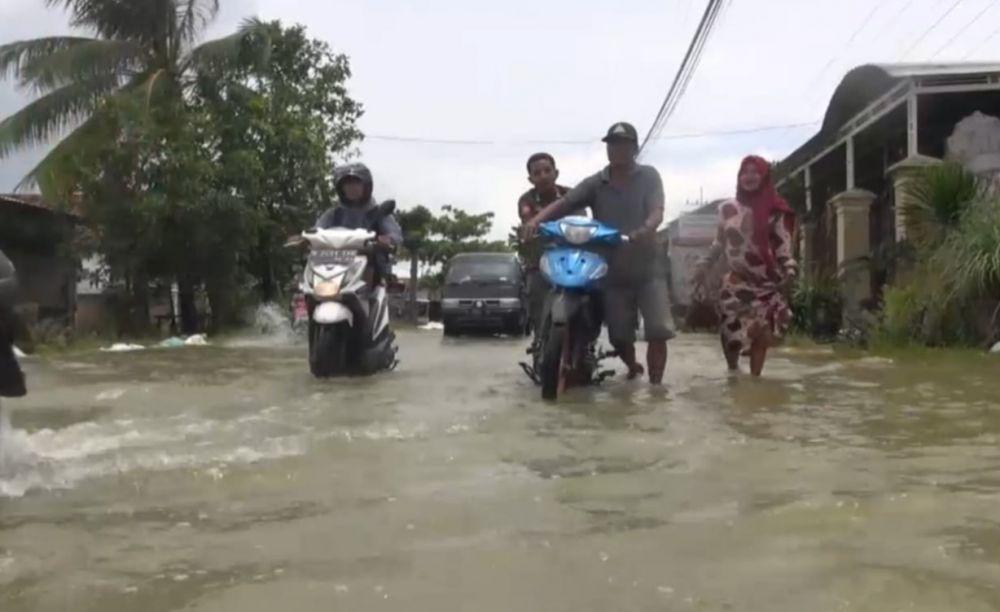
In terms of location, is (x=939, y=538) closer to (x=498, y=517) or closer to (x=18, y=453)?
(x=498, y=517)

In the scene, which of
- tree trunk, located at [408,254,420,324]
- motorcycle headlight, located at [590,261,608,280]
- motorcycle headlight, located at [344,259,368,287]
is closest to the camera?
motorcycle headlight, located at [590,261,608,280]

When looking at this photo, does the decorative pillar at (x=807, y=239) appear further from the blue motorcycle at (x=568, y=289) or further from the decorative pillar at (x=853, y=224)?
the blue motorcycle at (x=568, y=289)

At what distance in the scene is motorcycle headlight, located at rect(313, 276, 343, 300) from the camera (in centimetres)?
775

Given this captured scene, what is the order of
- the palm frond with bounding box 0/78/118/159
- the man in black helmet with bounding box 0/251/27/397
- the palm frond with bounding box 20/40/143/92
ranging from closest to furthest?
the man in black helmet with bounding box 0/251/27/397
the palm frond with bounding box 20/40/143/92
the palm frond with bounding box 0/78/118/159

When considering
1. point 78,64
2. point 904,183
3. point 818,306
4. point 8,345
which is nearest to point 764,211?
point 8,345

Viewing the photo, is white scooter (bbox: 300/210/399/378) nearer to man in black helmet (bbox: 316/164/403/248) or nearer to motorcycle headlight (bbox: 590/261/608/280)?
man in black helmet (bbox: 316/164/403/248)

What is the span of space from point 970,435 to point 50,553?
3.65 m

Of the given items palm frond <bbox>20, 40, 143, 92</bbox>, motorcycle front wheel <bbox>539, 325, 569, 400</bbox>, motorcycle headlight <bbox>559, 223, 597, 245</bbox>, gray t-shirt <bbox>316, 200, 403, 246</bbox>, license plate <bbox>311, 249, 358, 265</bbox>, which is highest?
palm frond <bbox>20, 40, 143, 92</bbox>

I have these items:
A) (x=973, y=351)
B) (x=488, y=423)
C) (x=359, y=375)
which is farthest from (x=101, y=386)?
(x=973, y=351)

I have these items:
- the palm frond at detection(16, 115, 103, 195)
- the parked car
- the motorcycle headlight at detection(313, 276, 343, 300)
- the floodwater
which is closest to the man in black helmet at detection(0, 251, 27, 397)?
the floodwater

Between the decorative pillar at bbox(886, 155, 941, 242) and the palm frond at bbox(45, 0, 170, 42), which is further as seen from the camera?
the palm frond at bbox(45, 0, 170, 42)

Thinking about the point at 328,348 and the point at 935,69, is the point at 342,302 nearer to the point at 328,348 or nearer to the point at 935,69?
the point at 328,348

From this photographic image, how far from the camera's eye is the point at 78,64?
18.6 meters

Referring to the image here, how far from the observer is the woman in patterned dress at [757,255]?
25.0 ft
